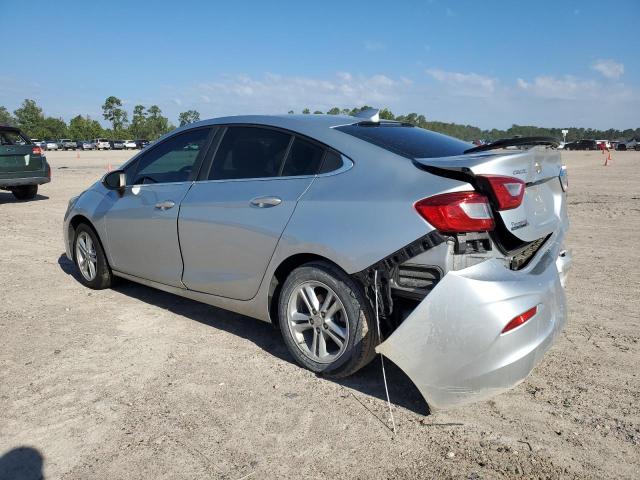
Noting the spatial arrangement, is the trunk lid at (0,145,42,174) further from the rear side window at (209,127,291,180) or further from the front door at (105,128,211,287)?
the rear side window at (209,127,291,180)

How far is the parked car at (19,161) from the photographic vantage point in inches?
460

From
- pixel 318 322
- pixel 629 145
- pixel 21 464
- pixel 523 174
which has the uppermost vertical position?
pixel 523 174

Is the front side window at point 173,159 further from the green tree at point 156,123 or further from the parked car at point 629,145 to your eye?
the green tree at point 156,123

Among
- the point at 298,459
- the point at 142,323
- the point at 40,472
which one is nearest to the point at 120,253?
the point at 142,323

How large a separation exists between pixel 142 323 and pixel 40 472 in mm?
2005

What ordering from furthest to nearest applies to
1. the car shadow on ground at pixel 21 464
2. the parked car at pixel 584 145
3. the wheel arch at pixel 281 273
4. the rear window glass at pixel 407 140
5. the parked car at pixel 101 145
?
the parked car at pixel 101 145 → the parked car at pixel 584 145 → the wheel arch at pixel 281 273 → the rear window glass at pixel 407 140 → the car shadow on ground at pixel 21 464

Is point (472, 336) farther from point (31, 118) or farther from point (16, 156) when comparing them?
point (31, 118)

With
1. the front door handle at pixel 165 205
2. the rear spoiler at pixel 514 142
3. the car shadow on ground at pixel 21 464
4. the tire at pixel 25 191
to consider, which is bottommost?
the car shadow on ground at pixel 21 464

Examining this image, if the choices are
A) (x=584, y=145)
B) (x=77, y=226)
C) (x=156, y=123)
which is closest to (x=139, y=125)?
(x=156, y=123)

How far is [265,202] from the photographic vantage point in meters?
3.53

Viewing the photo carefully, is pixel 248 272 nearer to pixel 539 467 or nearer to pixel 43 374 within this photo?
pixel 43 374

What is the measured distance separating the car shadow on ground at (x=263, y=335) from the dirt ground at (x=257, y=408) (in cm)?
2

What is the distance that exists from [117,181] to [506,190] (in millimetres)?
3443

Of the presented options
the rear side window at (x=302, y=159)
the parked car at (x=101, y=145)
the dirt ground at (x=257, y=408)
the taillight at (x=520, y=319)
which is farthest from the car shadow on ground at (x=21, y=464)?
the parked car at (x=101, y=145)
